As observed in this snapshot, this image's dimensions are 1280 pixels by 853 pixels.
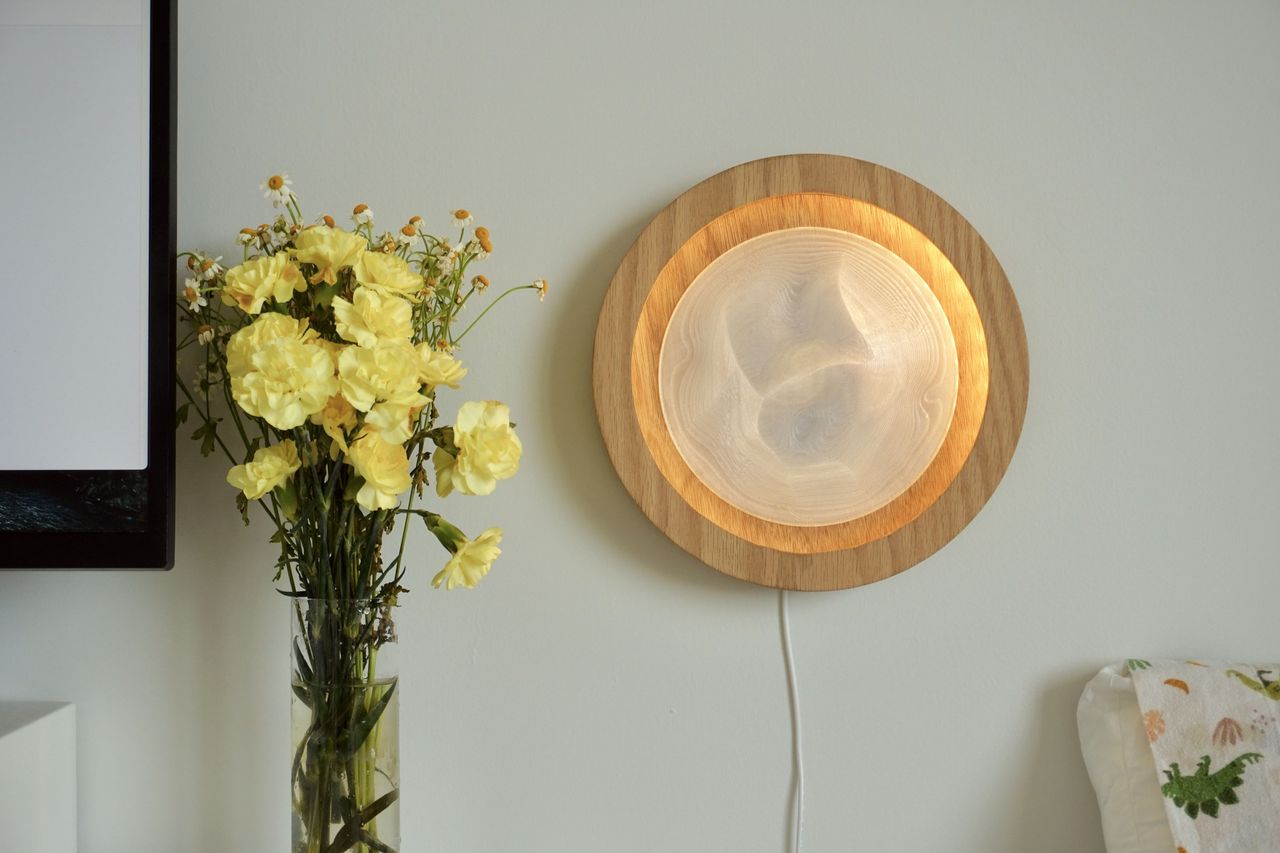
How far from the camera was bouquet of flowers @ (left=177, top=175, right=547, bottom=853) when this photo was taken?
34.5 inches

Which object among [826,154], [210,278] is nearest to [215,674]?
[210,278]

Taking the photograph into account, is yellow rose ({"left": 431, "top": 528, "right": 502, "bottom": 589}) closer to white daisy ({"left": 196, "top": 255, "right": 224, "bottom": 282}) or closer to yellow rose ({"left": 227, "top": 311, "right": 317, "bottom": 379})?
yellow rose ({"left": 227, "top": 311, "right": 317, "bottom": 379})

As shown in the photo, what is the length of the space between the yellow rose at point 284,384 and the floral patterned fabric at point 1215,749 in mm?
1016

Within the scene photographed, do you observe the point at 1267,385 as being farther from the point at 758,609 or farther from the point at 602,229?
the point at 602,229

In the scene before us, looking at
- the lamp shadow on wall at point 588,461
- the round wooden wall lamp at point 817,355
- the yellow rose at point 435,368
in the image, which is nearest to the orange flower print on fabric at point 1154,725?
the round wooden wall lamp at point 817,355

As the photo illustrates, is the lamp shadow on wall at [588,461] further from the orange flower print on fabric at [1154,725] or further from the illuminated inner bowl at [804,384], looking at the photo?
the orange flower print on fabric at [1154,725]

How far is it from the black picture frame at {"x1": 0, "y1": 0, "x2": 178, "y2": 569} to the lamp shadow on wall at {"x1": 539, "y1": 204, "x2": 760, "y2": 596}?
442 millimetres

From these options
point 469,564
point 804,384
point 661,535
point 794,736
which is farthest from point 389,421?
point 794,736

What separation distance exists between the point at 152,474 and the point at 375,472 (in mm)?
333

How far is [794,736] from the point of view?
3.89 ft

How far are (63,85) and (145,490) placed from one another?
1.55ft

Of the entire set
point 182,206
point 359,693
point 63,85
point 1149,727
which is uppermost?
point 63,85

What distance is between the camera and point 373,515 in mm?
997

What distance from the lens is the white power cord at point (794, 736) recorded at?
3.86 ft
